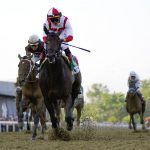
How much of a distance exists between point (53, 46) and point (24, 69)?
2578 millimetres

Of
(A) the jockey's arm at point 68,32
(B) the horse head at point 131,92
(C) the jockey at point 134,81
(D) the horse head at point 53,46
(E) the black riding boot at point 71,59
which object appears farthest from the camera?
(B) the horse head at point 131,92

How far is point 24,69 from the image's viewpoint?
13352 millimetres

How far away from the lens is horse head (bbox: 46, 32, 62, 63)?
10875 millimetres

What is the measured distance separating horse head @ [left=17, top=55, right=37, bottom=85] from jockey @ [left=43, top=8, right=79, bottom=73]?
148 cm

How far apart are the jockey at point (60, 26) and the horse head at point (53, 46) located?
822 millimetres

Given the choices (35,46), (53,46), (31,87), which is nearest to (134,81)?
(31,87)

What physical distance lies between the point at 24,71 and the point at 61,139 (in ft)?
7.03

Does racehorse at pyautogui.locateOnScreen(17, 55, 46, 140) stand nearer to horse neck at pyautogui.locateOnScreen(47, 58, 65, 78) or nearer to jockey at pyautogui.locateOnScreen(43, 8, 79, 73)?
jockey at pyautogui.locateOnScreen(43, 8, 79, 73)

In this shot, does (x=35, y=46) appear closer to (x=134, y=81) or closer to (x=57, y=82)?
→ (x=57, y=82)

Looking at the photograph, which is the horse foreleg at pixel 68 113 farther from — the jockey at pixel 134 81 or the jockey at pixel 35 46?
the jockey at pixel 134 81

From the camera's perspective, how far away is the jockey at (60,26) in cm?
1208

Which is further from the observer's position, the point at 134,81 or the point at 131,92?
the point at 131,92

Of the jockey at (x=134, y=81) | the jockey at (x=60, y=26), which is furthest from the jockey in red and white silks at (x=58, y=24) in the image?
the jockey at (x=134, y=81)

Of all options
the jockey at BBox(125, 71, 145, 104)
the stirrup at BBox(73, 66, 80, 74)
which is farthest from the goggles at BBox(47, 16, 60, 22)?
the jockey at BBox(125, 71, 145, 104)
